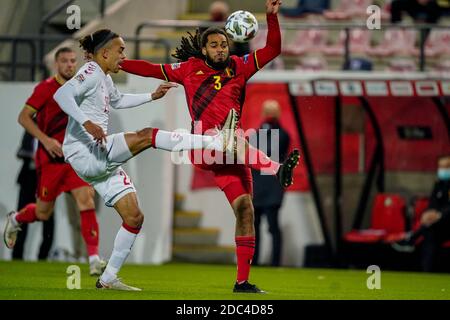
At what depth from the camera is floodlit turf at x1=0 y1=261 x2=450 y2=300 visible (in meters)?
9.27

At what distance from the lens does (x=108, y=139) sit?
941 centimetres

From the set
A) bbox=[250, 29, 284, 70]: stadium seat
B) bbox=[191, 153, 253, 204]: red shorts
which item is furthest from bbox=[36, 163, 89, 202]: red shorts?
bbox=[250, 29, 284, 70]: stadium seat

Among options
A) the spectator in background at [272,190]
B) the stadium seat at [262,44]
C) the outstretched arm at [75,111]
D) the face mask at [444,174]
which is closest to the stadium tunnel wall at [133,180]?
the spectator in background at [272,190]

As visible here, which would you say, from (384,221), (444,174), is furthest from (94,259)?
(384,221)

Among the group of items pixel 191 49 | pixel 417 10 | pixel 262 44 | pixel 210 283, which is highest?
pixel 417 10

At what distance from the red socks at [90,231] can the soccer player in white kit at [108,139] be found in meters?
2.19

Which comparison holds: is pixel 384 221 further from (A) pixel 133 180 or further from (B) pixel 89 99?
(B) pixel 89 99

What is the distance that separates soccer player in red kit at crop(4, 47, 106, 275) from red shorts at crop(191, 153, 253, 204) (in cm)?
267

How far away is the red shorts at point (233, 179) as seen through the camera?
953cm

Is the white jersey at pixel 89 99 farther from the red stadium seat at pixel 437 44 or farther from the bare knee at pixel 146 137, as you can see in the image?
the red stadium seat at pixel 437 44

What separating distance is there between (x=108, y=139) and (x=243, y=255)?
1.47 m
